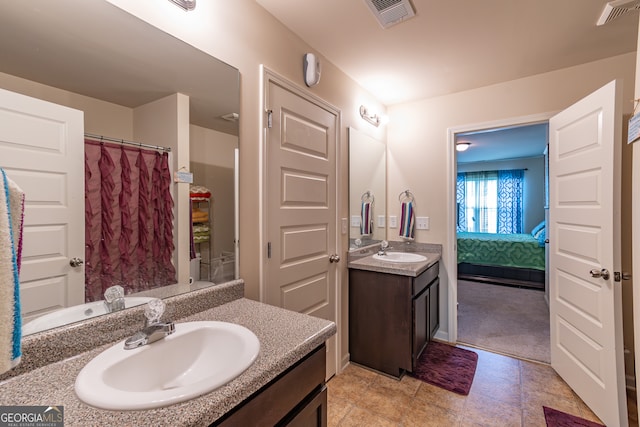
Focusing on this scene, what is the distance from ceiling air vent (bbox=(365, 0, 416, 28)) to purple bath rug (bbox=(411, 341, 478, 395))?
8.04 feet

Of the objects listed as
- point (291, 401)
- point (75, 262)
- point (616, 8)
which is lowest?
point (291, 401)

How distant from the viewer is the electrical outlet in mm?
2875

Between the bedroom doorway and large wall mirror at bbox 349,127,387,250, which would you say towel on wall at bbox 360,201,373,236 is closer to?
large wall mirror at bbox 349,127,387,250

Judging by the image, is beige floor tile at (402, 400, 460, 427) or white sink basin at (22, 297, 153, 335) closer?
white sink basin at (22, 297, 153, 335)

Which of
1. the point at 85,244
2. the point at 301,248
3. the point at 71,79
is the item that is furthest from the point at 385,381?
the point at 71,79

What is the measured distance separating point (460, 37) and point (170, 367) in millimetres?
2378

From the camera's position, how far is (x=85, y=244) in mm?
968

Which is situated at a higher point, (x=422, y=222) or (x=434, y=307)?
(x=422, y=222)

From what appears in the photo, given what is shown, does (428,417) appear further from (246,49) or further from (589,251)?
(246,49)

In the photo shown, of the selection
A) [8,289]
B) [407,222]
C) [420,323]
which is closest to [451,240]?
[407,222]

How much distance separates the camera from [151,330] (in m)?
0.94

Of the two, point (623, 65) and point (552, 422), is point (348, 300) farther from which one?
point (623, 65)

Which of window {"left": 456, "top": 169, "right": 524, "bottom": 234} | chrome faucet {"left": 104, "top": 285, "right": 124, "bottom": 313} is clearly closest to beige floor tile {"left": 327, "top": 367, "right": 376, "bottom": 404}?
chrome faucet {"left": 104, "top": 285, "right": 124, "bottom": 313}

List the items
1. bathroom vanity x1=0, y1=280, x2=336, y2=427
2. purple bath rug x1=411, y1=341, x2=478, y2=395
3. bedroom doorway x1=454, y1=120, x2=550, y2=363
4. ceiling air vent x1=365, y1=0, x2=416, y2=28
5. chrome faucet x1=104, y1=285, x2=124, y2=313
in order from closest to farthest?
bathroom vanity x1=0, y1=280, x2=336, y2=427
chrome faucet x1=104, y1=285, x2=124, y2=313
ceiling air vent x1=365, y1=0, x2=416, y2=28
purple bath rug x1=411, y1=341, x2=478, y2=395
bedroom doorway x1=454, y1=120, x2=550, y2=363
